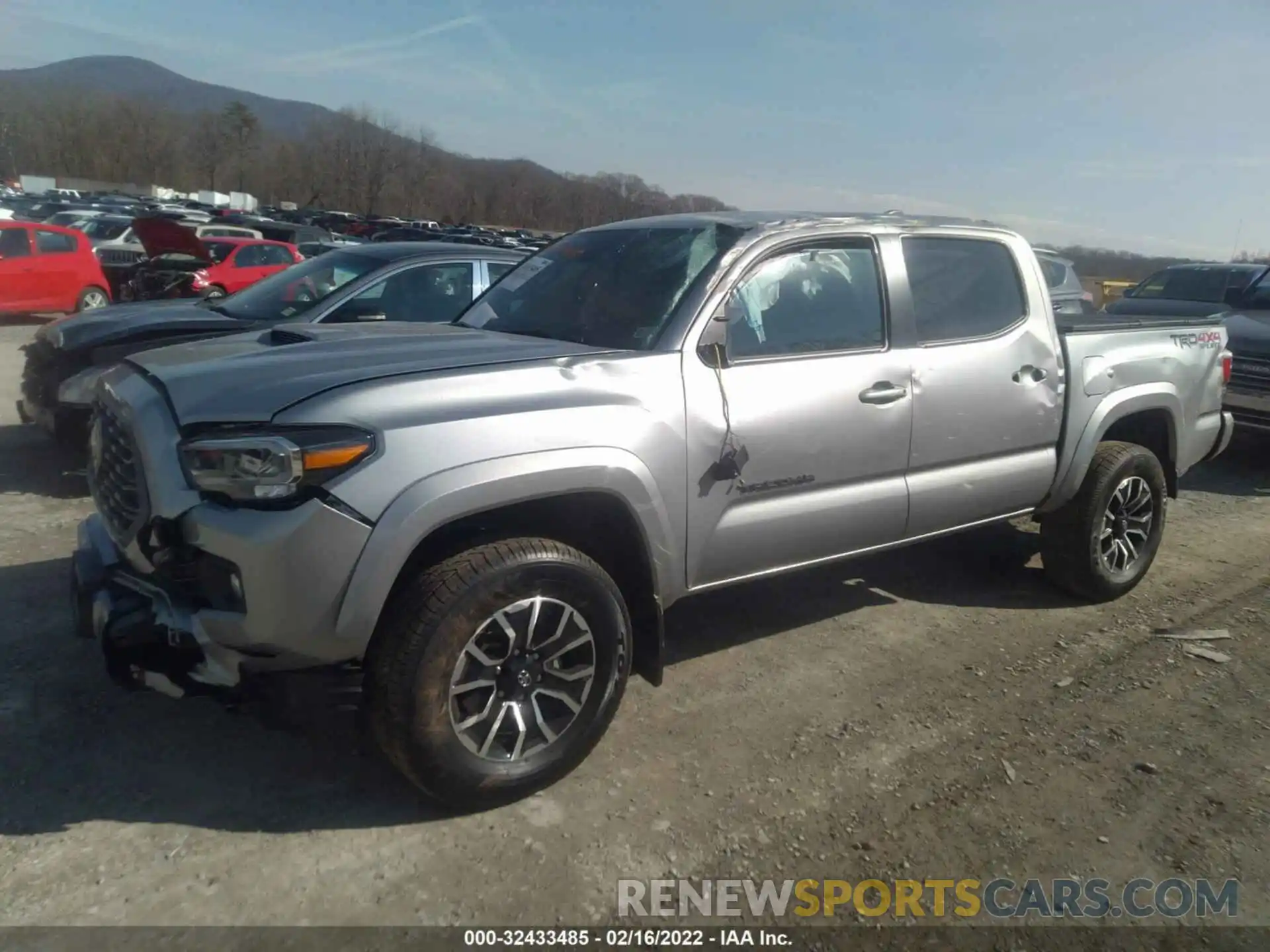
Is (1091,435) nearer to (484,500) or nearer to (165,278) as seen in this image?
(484,500)

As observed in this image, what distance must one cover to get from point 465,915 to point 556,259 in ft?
9.56

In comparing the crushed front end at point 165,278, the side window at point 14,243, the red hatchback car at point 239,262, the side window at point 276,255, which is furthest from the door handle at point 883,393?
the side window at point 14,243

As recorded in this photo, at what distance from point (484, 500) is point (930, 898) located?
175cm

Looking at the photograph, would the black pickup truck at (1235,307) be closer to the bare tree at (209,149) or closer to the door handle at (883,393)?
the door handle at (883,393)

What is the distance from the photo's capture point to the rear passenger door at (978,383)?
14.0 ft

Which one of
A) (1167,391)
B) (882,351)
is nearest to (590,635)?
(882,351)

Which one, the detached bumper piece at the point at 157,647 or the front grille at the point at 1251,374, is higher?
the front grille at the point at 1251,374

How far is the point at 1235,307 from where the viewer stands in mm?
10109

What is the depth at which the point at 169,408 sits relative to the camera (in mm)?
3008

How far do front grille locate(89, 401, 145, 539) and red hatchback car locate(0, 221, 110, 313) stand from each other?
13.2m

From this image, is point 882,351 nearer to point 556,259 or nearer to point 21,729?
point 556,259

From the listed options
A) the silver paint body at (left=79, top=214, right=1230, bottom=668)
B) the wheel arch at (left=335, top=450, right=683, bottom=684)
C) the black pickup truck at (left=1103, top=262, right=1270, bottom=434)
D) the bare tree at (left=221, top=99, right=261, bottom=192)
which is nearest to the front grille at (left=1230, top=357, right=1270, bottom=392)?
the black pickup truck at (left=1103, top=262, right=1270, bottom=434)

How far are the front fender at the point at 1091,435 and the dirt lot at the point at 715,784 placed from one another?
2.18ft

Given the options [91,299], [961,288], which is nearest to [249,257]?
[91,299]
